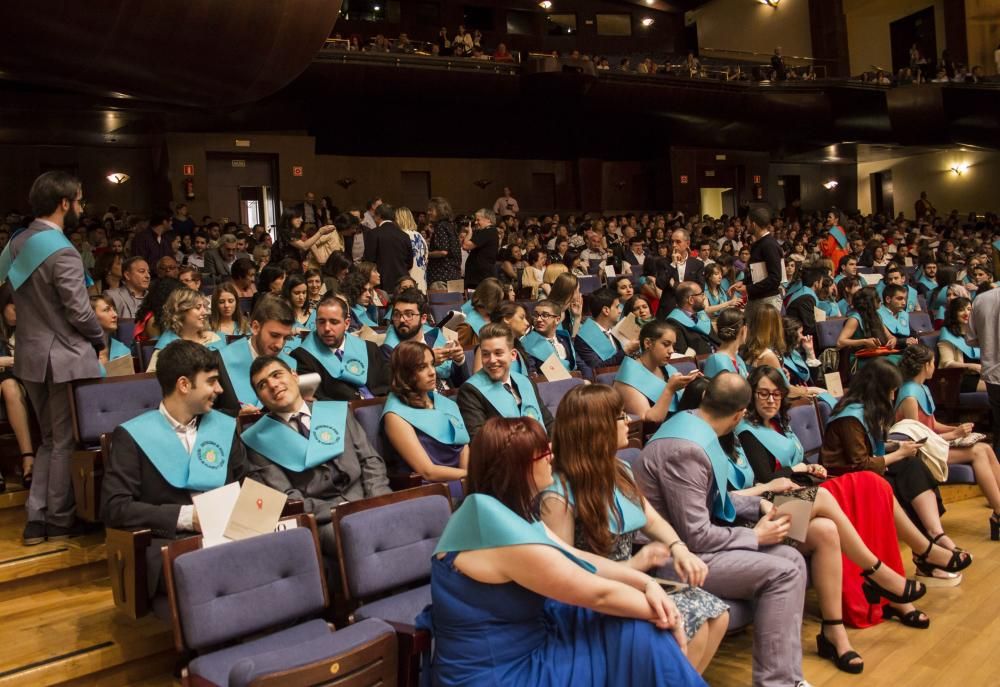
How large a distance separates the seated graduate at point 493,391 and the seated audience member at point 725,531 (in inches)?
37.7

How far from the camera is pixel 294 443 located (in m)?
3.35

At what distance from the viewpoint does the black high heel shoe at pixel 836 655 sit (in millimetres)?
3184

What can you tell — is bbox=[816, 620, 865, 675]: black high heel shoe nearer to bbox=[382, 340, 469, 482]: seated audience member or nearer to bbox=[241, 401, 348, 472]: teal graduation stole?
bbox=[382, 340, 469, 482]: seated audience member

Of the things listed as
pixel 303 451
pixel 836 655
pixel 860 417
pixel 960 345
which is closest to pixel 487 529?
pixel 303 451

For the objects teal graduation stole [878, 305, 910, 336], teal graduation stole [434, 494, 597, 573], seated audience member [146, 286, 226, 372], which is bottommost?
teal graduation stole [434, 494, 597, 573]

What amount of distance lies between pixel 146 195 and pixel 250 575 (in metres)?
13.4

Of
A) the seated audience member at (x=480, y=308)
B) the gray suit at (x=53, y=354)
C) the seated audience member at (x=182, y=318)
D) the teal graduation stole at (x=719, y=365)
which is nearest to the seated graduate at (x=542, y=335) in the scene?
the seated audience member at (x=480, y=308)

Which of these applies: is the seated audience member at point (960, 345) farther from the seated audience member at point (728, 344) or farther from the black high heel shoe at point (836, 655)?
the black high heel shoe at point (836, 655)

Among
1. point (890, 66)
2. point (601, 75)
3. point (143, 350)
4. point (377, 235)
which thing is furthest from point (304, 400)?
point (890, 66)

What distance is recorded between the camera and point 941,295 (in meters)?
8.16

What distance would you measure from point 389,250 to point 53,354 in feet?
12.2

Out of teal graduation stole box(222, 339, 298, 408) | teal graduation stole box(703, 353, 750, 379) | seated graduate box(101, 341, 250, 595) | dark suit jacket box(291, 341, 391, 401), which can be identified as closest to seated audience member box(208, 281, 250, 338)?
teal graduation stole box(222, 339, 298, 408)

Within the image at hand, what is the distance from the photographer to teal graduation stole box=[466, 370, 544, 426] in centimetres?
407

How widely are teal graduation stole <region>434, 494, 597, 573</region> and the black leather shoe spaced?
7.05ft
